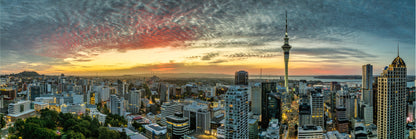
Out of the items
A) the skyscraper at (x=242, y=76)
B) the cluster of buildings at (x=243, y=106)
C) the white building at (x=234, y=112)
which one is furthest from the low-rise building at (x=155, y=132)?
the skyscraper at (x=242, y=76)

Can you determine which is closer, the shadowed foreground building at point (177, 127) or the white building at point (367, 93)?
the shadowed foreground building at point (177, 127)

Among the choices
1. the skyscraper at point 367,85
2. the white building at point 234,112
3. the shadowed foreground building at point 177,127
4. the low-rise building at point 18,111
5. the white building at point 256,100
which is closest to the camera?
the white building at point 234,112

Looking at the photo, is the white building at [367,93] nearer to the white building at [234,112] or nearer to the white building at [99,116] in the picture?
the white building at [234,112]

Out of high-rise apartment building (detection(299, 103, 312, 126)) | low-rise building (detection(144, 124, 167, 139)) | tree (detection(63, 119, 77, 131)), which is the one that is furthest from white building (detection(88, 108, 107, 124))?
high-rise apartment building (detection(299, 103, 312, 126))

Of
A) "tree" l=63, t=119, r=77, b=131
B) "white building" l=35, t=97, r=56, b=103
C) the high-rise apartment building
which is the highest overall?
"white building" l=35, t=97, r=56, b=103

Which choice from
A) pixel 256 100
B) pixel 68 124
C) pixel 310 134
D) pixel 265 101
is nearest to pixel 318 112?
pixel 265 101

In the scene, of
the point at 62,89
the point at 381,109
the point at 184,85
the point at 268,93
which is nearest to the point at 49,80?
the point at 62,89

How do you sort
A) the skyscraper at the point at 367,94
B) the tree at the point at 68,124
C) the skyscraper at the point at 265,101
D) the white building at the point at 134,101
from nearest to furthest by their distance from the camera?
1. the tree at the point at 68,124
2. the skyscraper at the point at 367,94
3. the skyscraper at the point at 265,101
4. the white building at the point at 134,101

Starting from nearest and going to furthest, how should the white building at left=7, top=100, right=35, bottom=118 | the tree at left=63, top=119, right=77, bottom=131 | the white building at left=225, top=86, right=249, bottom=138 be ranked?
the white building at left=225, top=86, right=249, bottom=138, the tree at left=63, top=119, right=77, bottom=131, the white building at left=7, top=100, right=35, bottom=118

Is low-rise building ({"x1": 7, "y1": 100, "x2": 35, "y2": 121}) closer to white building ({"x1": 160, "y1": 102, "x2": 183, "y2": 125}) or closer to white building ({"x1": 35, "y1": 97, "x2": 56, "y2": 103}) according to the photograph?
white building ({"x1": 35, "y1": 97, "x2": 56, "y2": 103})

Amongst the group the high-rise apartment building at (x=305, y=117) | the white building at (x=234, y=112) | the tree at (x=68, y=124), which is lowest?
the high-rise apartment building at (x=305, y=117)
